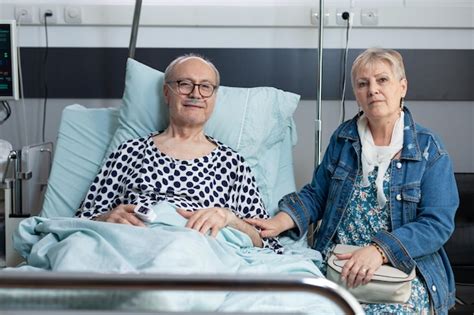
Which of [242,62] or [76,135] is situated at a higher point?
[242,62]

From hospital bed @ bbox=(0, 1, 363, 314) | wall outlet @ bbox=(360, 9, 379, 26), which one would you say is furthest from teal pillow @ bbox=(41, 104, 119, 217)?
wall outlet @ bbox=(360, 9, 379, 26)

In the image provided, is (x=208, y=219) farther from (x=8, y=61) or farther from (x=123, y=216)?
(x=8, y=61)

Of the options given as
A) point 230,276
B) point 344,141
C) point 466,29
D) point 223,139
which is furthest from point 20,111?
point 230,276

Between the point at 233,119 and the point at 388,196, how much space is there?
78cm

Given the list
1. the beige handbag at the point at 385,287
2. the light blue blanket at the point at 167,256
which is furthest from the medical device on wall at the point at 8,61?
the beige handbag at the point at 385,287

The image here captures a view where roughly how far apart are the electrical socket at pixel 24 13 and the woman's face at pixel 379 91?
192cm

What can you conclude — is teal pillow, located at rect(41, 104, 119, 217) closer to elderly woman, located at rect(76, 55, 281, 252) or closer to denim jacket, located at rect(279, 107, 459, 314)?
elderly woman, located at rect(76, 55, 281, 252)

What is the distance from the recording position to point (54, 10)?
3801 millimetres

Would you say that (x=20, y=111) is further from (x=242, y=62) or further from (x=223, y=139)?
(x=223, y=139)

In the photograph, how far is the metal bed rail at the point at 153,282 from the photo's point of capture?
1287 mm

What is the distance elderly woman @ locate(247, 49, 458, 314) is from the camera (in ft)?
7.70

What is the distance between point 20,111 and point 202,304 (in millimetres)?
2341

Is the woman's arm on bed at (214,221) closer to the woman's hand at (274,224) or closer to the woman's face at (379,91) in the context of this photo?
the woman's hand at (274,224)

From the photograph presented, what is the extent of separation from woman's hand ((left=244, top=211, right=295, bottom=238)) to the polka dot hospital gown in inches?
2.1
